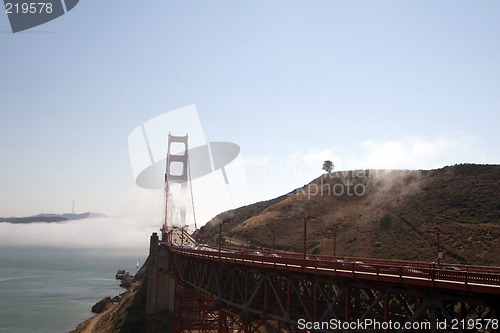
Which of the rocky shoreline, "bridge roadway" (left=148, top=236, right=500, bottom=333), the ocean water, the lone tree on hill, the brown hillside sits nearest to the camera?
"bridge roadway" (left=148, top=236, right=500, bottom=333)

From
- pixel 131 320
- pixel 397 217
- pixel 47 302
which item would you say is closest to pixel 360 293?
pixel 131 320

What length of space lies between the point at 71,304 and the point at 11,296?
2005 cm

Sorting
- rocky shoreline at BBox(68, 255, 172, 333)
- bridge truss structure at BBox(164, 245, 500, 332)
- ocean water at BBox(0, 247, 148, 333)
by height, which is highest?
bridge truss structure at BBox(164, 245, 500, 332)

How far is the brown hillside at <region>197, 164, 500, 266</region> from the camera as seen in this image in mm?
65500

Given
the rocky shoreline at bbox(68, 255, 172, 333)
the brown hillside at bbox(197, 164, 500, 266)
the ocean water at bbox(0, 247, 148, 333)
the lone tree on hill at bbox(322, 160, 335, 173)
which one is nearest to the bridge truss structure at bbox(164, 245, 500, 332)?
the rocky shoreline at bbox(68, 255, 172, 333)

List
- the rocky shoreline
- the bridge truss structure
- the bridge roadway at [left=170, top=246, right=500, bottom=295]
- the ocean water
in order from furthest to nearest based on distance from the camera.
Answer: the ocean water, the rocky shoreline, the bridge truss structure, the bridge roadway at [left=170, top=246, right=500, bottom=295]

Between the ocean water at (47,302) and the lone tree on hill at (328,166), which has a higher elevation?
the lone tree on hill at (328,166)

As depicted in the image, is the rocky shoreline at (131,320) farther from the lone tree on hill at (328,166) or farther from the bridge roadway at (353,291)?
the lone tree on hill at (328,166)

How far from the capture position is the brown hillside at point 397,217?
6550 cm

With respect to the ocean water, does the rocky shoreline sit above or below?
above

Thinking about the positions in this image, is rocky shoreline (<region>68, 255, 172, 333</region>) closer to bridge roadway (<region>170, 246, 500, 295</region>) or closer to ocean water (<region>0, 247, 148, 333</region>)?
ocean water (<region>0, 247, 148, 333</region>)

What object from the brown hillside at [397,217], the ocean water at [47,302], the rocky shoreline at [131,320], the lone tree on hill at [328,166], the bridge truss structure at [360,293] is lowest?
the ocean water at [47,302]

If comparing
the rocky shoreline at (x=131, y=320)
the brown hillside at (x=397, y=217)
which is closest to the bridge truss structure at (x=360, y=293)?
the rocky shoreline at (x=131, y=320)

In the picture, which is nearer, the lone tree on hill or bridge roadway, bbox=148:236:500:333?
bridge roadway, bbox=148:236:500:333
